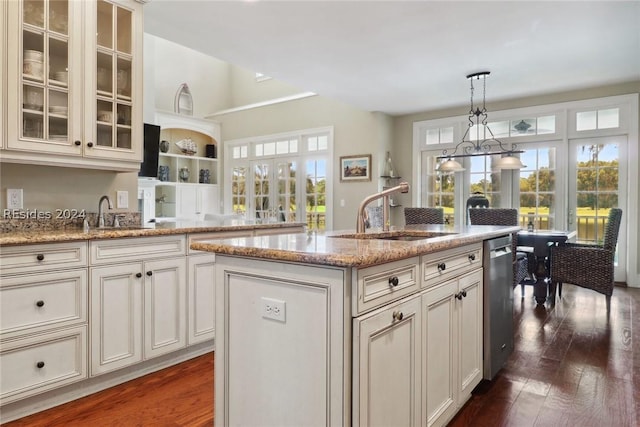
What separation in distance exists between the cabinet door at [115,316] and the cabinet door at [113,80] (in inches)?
31.0

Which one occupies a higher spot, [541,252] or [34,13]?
[34,13]

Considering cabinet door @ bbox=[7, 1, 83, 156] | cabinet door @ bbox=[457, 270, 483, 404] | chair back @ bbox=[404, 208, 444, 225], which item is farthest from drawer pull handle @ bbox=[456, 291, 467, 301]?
chair back @ bbox=[404, 208, 444, 225]

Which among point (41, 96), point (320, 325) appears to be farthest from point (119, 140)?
point (320, 325)

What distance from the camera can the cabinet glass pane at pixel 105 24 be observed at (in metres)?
2.50

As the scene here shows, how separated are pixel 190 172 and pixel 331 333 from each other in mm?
7611

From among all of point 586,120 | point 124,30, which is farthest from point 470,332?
point 586,120

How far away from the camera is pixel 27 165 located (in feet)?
7.73

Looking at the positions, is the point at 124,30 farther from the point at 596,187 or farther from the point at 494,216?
the point at 596,187

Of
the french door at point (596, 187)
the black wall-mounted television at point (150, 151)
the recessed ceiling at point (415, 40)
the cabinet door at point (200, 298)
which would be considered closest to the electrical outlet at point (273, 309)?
the cabinet door at point (200, 298)

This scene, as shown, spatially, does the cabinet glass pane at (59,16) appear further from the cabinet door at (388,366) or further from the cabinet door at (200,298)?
the cabinet door at (388,366)

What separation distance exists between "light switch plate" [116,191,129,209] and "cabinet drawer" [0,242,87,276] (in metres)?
0.77

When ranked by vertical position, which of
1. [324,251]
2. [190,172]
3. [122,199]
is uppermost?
[190,172]

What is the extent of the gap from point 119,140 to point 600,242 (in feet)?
19.0

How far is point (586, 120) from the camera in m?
5.40
